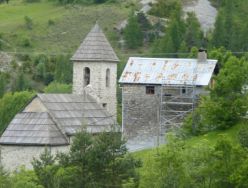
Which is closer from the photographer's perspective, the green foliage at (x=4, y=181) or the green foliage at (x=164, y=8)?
the green foliage at (x=4, y=181)

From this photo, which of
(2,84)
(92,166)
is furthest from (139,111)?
(2,84)

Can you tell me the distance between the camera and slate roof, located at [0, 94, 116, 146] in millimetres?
65562

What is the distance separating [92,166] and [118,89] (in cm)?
4386

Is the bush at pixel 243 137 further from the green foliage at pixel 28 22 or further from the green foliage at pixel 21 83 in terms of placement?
the green foliage at pixel 28 22

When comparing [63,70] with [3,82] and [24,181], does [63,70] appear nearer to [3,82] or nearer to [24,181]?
[3,82]

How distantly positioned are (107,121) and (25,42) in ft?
200

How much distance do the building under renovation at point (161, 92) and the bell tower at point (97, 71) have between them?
1.01 meters

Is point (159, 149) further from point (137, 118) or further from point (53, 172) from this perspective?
point (137, 118)

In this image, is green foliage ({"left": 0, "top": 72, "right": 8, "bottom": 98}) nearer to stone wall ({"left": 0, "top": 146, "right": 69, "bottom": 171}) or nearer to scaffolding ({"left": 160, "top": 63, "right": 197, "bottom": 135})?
scaffolding ({"left": 160, "top": 63, "right": 197, "bottom": 135})

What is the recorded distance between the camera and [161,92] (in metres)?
72.4

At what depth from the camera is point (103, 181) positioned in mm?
52750

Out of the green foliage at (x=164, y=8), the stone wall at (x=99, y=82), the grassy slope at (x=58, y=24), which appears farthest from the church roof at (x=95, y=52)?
the green foliage at (x=164, y=8)

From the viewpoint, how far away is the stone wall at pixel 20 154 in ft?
213

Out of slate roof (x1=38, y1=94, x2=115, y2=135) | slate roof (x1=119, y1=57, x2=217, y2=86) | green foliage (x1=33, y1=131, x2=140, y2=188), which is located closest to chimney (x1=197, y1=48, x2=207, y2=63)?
slate roof (x1=119, y1=57, x2=217, y2=86)
